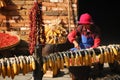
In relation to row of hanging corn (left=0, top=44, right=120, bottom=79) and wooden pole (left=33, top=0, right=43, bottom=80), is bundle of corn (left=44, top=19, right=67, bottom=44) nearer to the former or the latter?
row of hanging corn (left=0, top=44, right=120, bottom=79)

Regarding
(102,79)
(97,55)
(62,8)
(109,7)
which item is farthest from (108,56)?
(109,7)

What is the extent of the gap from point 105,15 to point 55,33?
763cm

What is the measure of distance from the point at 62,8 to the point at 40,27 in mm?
5204

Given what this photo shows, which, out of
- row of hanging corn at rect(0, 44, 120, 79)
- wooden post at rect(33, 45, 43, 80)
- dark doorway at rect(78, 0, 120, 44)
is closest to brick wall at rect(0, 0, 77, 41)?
dark doorway at rect(78, 0, 120, 44)

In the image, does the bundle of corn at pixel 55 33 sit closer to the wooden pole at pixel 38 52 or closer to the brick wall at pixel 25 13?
the brick wall at pixel 25 13

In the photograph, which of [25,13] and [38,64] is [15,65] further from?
[25,13]

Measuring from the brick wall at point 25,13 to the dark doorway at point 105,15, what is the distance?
270 cm

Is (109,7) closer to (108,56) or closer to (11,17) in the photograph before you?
(11,17)

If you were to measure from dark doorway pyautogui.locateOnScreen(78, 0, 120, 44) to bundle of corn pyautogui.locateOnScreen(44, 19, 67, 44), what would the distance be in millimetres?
3144

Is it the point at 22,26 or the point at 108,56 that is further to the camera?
the point at 22,26

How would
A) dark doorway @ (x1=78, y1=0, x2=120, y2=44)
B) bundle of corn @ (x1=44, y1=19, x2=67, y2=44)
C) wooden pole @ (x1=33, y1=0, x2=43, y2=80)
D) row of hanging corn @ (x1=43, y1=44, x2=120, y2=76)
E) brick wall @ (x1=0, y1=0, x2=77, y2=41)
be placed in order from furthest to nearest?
dark doorway @ (x1=78, y1=0, x2=120, y2=44) < brick wall @ (x1=0, y1=0, x2=77, y2=41) < bundle of corn @ (x1=44, y1=19, x2=67, y2=44) < row of hanging corn @ (x1=43, y1=44, x2=120, y2=76) < wooden pole @ (x1=33, y1=0, x2=43, y2=80)

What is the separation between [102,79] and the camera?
7.39 m

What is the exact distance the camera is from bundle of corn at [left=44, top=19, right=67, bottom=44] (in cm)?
839

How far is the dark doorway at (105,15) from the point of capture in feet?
41.6
